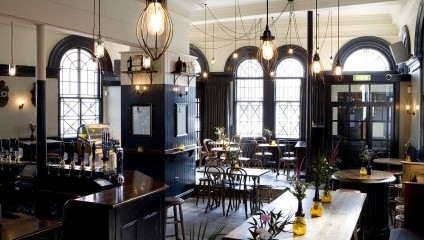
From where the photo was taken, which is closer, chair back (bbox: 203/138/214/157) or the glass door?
the glass door

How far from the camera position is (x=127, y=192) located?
4.39 m

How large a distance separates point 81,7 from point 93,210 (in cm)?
356

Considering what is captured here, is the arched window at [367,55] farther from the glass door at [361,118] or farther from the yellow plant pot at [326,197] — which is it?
the yellow plant pot at [326,197]

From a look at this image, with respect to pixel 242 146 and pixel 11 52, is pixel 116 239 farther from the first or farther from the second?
pixel 242 146

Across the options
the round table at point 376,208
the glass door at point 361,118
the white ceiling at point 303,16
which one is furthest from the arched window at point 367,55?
the round table at point 376,208

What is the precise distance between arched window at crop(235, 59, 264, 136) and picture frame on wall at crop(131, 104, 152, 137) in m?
5.23

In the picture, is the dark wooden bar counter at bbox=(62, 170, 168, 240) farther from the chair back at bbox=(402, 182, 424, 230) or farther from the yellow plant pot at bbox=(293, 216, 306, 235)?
the chair back at bbox=(402, 182, 424, 230)

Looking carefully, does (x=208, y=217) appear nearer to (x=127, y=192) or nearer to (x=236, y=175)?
(x=236, y=175)

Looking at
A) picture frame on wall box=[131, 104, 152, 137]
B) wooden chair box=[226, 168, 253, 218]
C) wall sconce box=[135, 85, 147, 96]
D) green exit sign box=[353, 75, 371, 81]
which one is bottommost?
wooden chair box=[226, 168, 253, 218]

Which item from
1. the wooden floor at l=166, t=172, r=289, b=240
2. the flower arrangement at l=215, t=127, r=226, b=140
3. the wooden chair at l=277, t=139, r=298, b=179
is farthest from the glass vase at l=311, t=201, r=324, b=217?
the flower arrangement at l=215, t=127, r=226, b=140

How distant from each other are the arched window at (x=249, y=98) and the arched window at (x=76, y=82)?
159 inches

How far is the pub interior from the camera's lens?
434cm

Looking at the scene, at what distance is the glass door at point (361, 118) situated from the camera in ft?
37.5

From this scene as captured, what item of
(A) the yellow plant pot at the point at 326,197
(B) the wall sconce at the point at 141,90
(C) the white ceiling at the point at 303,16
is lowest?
(A) the yellow plant pot at the point at 326,197
